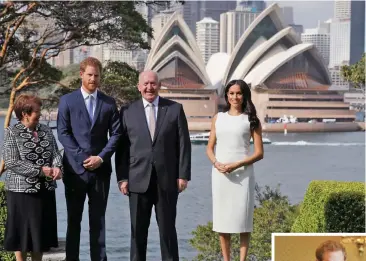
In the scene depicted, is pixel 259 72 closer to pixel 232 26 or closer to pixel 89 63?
pixel 232 26

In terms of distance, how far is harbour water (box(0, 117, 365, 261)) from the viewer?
15.9 m

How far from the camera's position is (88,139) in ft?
10.8

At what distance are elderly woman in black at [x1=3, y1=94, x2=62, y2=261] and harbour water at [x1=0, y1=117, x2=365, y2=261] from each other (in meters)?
5.08

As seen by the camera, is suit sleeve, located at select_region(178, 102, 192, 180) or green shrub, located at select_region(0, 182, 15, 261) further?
green shrub, located at select_region(0, 182, 15, 261)

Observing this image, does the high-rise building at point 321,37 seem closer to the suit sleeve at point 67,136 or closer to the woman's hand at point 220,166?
the woman's hand at point 220,166

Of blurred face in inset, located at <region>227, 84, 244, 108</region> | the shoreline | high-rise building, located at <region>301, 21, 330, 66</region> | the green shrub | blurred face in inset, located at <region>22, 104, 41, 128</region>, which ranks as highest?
high-rise building, located at <region>301, 21, 330, 66</region>

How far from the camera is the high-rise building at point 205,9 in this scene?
261 feet

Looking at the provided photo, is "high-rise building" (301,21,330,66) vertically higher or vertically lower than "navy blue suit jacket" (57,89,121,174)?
higher

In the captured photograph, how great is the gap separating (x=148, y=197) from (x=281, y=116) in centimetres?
5383

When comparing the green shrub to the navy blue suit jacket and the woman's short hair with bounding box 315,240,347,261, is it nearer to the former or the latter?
the navy blue suit jacket

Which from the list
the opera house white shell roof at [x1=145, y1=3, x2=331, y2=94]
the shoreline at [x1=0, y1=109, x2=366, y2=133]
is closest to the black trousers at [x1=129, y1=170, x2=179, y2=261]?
the opera house white shell roof at [x1=145, y1=3, x2=331, y2=94]

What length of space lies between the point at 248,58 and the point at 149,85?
153 ft

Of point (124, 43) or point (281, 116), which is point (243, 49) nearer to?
point (281, 116)

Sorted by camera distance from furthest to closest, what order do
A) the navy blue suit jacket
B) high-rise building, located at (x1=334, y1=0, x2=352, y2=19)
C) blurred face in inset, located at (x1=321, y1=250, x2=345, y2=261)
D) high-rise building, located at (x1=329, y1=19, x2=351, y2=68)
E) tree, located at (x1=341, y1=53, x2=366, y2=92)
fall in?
high-rise building, located at (x1=334, y1=0, x2=352, y2=19) < high-rise building, located at (x1=329, y1=19, x2=351, y2=68) < tree, located at (x1=341, y1=53, x2=366, y2=92) < the navy blue suit jacket < blurred face in inset, located at (x1=321, y1=250, x2=345, y2=261)
